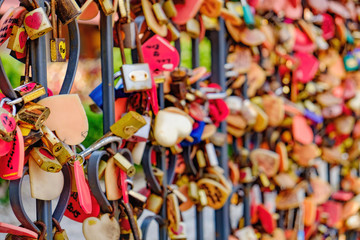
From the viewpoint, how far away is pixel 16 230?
23.8 inches

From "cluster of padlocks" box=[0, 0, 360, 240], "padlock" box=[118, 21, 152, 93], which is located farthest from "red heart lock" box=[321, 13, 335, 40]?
"padlock" box=[118, 21, 152, 93]

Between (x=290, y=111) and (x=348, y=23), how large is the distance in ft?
1.87

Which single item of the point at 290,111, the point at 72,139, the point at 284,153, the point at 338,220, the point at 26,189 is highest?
the point at 72,139

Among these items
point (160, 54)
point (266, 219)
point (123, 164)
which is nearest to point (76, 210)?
point (123, 164)

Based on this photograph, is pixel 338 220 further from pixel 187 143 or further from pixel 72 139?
pixel 72 139

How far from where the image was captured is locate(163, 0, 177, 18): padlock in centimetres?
91

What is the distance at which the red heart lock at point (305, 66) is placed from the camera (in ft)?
4.78

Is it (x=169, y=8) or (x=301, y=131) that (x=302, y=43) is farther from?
(x=169, y=8)

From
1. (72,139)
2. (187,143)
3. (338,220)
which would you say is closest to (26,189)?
(338,220)

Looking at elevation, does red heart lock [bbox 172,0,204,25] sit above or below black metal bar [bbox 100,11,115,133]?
above

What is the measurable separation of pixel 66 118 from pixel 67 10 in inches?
5.8

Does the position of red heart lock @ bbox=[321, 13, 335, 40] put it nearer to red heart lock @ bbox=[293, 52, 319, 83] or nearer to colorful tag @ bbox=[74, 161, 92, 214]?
red heart lock @ bbox=[293, 52, 319, 83]

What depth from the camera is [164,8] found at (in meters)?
0.92

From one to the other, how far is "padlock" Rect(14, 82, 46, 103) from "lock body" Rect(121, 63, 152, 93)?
18cm
